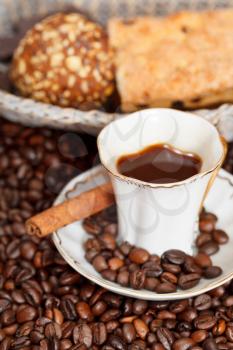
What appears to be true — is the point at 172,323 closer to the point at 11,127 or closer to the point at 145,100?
the point at 145,100

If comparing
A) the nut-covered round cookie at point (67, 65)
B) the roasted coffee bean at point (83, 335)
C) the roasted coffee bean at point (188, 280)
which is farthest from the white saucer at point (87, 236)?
the nut-covered round cookie at point (67, 65)

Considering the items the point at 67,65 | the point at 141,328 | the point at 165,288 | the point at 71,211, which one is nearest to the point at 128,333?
the point at 141,328

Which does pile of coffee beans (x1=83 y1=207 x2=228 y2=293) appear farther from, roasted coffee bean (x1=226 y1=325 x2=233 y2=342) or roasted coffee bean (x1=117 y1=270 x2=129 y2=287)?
roasted coffee bean (x1=226 y1=325 x2=233 y2=342)

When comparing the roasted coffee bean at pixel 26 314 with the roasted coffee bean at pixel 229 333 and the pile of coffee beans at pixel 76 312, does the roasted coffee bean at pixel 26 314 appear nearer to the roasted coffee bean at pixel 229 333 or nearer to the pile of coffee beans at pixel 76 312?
the pile of coffee beans at pixel 76 312

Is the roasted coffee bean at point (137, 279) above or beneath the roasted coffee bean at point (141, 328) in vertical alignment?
above

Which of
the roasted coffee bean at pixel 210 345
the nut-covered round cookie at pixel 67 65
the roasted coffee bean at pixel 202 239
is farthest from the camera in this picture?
the nut-covered round cookie at pixel 67 65

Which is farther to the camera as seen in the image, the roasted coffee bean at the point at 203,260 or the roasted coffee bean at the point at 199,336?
the roasted coffee bean at the point at 203,260

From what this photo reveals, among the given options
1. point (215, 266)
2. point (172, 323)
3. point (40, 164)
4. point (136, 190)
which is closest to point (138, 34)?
point (40, 164)
